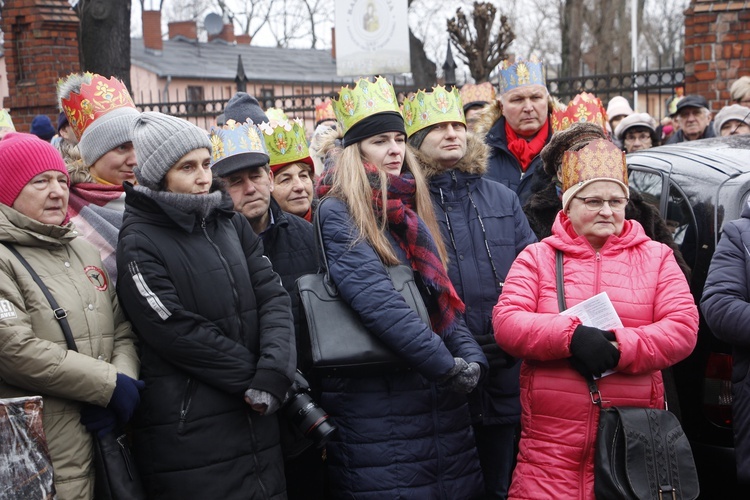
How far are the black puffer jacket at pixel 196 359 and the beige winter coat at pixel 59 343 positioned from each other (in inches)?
5.5

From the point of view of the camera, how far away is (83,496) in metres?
3.38

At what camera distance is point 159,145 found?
3660 millimetres

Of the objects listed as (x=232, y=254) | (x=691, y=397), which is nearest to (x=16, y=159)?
(x=232, y=254)

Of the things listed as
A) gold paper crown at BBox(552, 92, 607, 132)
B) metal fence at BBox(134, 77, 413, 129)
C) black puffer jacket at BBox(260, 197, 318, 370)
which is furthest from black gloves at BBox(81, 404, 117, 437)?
metal fence at BBox(134, 77, 413, 129)

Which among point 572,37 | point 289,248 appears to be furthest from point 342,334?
point 572,37

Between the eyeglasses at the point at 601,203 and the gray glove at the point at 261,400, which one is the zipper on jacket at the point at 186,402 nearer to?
the gray glove at the point at 261,400

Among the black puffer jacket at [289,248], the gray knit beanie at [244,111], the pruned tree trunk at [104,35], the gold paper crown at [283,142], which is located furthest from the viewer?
the pruned tree trunk at [104,35]

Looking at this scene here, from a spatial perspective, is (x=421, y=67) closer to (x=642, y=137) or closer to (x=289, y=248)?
(x=642, y=137)

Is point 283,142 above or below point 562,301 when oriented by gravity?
above

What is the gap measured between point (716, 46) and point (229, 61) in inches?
1255

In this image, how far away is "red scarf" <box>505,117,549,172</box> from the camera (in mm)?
5711

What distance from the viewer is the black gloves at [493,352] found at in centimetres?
429

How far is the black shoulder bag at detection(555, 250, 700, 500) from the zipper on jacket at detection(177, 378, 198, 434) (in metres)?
1.61

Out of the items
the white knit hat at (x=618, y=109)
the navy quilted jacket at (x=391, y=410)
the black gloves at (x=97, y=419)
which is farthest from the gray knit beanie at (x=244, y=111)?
the white knit hat at (x=618, y=109)
